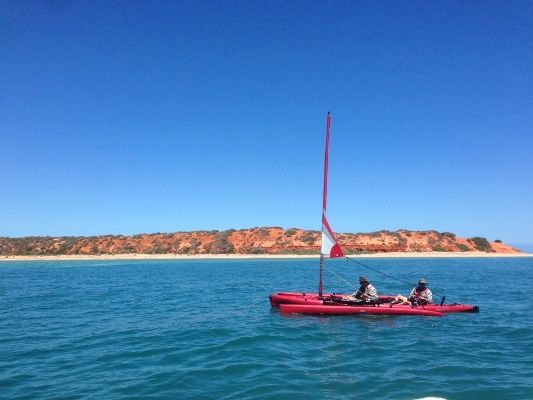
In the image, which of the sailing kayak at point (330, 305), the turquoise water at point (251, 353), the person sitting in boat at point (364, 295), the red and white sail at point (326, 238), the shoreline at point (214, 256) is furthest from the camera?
the shoreline at point (214, 256)

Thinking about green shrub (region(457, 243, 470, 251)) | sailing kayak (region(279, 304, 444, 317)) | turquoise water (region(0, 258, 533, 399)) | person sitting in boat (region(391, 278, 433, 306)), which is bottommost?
turquoise water (region(0, 258, 533, 399))

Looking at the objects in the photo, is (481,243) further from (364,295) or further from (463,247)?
(364,295)

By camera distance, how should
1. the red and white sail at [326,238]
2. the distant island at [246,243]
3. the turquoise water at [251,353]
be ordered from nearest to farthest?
1. the turquoise water at [251,353]
2. the red and white sail at [326,238]
3. the distant island at [246,243]

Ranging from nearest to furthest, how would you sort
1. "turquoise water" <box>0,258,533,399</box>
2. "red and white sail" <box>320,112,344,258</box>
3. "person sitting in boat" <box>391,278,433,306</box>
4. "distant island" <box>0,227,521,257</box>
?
"turquoise water" <box>0,258,533,399</box> < "person sitting in boat" <box>391,278,433,306</box> < "red and white sail" <box>320,112,344,258</box> < "distant island" <box>0,227,521,257</box>

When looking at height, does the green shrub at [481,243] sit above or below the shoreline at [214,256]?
above

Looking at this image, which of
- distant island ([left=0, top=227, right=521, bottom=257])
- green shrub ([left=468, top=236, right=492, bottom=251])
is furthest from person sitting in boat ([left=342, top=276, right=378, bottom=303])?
green shrub ([left=468, top=236, right=492, bottom=251])

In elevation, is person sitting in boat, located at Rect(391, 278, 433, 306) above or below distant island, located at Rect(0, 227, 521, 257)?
below

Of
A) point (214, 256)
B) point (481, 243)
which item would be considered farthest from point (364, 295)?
point (481, 243)

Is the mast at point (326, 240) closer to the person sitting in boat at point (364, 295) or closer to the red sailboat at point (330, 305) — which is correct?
the red sailboat at point (330, 305)

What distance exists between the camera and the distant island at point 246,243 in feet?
271

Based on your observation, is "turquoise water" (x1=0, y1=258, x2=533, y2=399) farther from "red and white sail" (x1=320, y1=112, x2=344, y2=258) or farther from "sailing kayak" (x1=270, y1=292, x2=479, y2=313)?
"red and white sail" (x1=320, y1=112, x2=344, y2=258)

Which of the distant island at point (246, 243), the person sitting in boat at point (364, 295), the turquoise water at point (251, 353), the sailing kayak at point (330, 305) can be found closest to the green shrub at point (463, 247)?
the distant island at point (246, 243)

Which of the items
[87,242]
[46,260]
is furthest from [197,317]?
[87,242]

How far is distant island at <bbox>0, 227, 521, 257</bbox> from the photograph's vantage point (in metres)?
82.8
